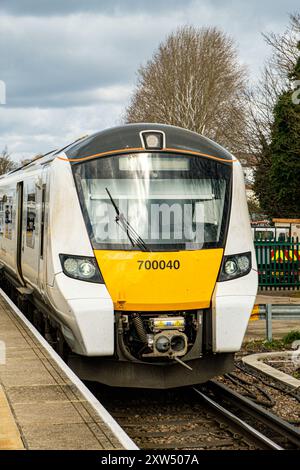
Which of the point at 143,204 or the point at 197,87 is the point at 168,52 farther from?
the point at 143,204

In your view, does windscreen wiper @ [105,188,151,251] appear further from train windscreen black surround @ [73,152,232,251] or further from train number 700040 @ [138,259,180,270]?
train number 700040 @ [138,259,180,270]

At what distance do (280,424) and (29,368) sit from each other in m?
2.78

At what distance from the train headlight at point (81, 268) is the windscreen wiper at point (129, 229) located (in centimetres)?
49

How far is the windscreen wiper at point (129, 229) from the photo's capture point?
8.67 meters

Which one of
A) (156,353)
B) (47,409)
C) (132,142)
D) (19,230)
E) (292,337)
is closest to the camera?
(47,409)

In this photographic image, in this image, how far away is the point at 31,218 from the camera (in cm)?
1119

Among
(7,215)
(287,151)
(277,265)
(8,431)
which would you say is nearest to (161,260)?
(8,431)

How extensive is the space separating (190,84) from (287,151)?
763 inches

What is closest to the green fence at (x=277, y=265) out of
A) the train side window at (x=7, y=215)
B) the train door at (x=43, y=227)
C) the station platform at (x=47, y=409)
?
the train side window at (x=7, y=215)

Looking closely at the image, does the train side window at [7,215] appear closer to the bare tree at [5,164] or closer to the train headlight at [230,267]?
the train headlight at [230,267]

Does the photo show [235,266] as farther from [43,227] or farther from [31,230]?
[31,230]

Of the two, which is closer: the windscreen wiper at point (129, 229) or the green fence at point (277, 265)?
the windscreen wiper at point (129, 229)

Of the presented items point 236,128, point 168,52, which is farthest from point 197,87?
point 236,128

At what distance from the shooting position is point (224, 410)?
8.67 meters
